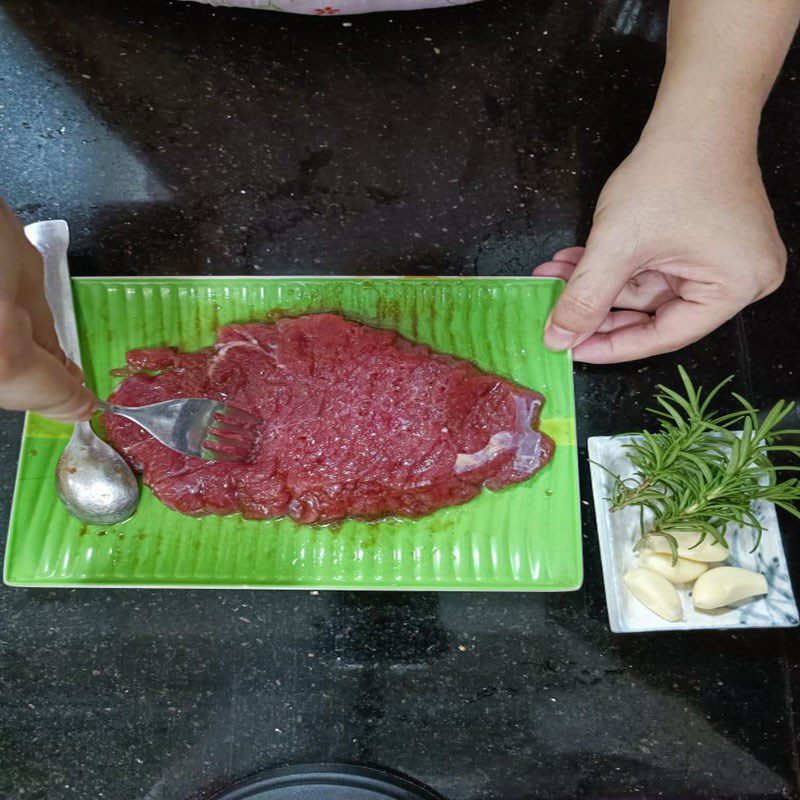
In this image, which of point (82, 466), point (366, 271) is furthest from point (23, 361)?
point (366, 271)

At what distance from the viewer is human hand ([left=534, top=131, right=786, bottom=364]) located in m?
1.33

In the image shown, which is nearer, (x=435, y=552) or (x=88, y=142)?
(x=435, y=552)

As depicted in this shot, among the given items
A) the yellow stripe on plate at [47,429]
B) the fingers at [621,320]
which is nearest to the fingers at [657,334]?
the fingers at [621,320]

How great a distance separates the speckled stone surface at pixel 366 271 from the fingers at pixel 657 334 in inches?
4.4

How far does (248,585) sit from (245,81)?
1328 millimetres

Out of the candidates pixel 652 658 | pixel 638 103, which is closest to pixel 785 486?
pixel 652 658

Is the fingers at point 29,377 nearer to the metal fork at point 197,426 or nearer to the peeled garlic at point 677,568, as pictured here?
the metal fork at point 197,426

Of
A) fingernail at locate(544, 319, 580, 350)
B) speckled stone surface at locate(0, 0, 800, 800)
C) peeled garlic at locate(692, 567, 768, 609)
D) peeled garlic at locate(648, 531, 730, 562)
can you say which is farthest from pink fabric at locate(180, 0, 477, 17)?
peeled garlic at locate(692, 567, 768, 609)

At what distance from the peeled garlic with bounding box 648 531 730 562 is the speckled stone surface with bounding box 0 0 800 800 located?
0.66 feet

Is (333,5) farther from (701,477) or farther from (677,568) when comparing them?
(677,568)

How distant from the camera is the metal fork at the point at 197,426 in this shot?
1525 millimetres

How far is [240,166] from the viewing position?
1.81m

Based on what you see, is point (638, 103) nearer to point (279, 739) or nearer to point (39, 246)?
point (39, 246)

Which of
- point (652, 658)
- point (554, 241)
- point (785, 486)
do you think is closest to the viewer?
point (785, 486)
